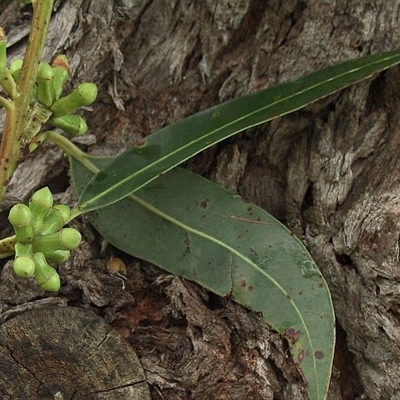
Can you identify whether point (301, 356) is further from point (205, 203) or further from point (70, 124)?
point (70, 124)

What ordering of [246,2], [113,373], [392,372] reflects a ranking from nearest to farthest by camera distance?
[113,373] → [392,372] → [246,2]

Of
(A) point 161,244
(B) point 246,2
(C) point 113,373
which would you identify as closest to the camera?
(C) point 113,373

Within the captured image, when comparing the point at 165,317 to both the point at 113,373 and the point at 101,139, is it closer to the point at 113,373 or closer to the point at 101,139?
the point at 113,373

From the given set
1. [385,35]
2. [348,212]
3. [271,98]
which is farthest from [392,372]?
[385,35]

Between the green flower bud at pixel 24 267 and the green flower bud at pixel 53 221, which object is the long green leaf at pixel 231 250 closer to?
the green flower bud at pixel 53 221

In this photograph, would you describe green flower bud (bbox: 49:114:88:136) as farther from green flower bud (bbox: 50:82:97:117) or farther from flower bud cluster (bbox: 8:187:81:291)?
flower bud cluster (bbox: 8:187:81:291)

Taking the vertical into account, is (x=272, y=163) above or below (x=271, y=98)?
below
